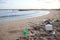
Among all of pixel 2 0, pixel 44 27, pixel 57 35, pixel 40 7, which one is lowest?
pixel 57 35

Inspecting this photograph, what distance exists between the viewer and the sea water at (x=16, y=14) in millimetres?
1407

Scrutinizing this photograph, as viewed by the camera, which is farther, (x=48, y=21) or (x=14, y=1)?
(x=48, y=21)

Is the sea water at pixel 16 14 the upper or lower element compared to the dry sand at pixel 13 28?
upper

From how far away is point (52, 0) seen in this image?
163cm

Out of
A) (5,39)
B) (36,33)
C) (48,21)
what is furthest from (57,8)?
(5,39)

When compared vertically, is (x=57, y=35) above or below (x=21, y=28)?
below

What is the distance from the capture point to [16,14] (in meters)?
1.46

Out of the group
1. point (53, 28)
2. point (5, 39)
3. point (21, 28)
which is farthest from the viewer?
point (53, 28)

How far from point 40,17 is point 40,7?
0.14m

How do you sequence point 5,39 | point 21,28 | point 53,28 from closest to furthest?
point 5,39, point 21,28, point 53,28

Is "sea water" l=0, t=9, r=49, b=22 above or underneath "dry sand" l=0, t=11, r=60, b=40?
above

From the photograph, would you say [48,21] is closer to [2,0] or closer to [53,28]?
[53,28]

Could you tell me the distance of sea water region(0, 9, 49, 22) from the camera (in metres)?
1.41

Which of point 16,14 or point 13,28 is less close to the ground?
point 16,14
